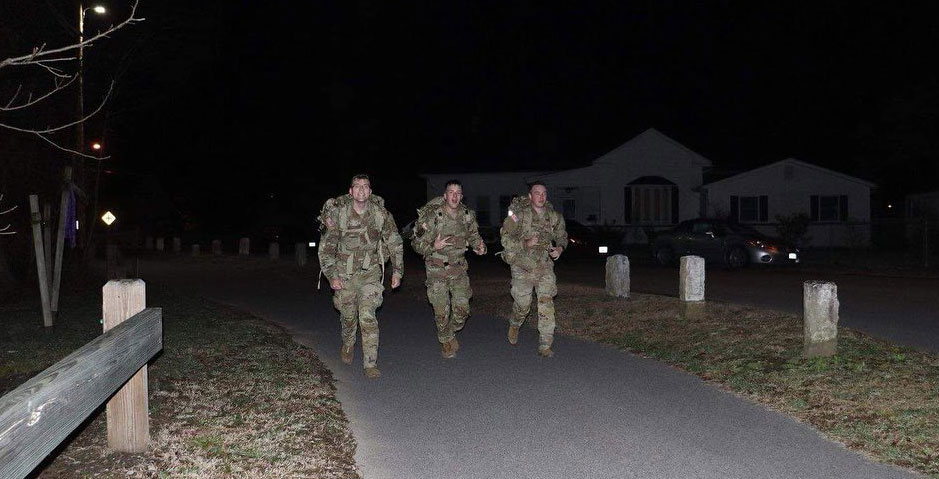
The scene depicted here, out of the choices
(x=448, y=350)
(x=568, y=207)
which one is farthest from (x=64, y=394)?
(x=568, y=207)

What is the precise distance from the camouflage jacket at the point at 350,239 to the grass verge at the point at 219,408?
1.13 meters

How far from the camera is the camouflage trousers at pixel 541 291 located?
9539 mm

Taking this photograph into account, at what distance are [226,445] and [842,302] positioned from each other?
11.9 m

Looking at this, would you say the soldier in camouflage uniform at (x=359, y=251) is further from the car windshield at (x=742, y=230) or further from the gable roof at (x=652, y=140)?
the gable roof at (x=652, y=140)

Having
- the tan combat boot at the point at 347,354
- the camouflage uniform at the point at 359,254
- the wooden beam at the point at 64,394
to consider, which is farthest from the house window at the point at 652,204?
the wooden beam at the point at 64,394

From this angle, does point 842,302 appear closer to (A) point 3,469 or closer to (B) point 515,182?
(A) point 3,469

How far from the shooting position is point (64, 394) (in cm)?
364

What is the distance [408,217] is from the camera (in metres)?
48.9

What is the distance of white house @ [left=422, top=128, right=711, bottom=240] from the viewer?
38.0 meters

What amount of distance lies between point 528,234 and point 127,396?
5082 mm

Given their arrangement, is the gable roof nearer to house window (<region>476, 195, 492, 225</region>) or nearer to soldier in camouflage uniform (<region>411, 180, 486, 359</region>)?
house window (<region>476, 195, 492, 225</region>)

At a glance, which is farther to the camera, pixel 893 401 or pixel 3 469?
pixel 893 401

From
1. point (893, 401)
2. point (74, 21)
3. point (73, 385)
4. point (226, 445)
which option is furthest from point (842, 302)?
point (74, 21)

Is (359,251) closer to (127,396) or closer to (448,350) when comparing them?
(448,350)
